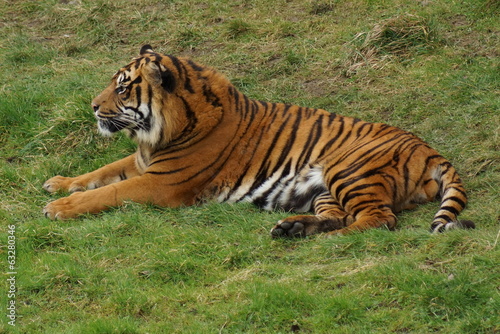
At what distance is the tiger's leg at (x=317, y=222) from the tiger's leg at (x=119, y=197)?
3.60ft

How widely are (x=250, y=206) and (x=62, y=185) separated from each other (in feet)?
5.80

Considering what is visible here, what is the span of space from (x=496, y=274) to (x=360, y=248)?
3.61 feet

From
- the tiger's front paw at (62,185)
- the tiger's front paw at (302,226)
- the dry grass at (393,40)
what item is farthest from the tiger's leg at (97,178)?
the dry grass at (393,40)

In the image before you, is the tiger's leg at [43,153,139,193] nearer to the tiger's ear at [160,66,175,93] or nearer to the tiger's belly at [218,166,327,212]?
the tiger's ear at [160,66,175,93]

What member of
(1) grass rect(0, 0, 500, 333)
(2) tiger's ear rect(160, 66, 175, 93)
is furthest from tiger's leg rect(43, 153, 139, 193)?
(2) tiger's ear rect(160, 66, 175, 93)

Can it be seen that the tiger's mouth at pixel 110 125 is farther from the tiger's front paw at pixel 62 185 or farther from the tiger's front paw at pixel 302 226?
the tiger's front paw at pixel 302 226

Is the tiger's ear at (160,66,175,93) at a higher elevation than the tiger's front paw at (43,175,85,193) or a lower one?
higher

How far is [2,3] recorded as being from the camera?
1250 cm

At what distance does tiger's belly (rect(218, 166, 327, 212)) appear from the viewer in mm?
7020

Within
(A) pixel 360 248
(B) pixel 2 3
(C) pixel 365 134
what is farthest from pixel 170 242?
(B) pixel 2 3

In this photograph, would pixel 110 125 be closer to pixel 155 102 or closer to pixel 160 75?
pixel 155 102

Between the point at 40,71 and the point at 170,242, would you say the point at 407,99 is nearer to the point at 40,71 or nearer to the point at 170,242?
the point at 170,242

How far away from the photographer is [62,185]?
7.46 meters

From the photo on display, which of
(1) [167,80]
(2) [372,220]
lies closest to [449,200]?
(2) [372,220]
